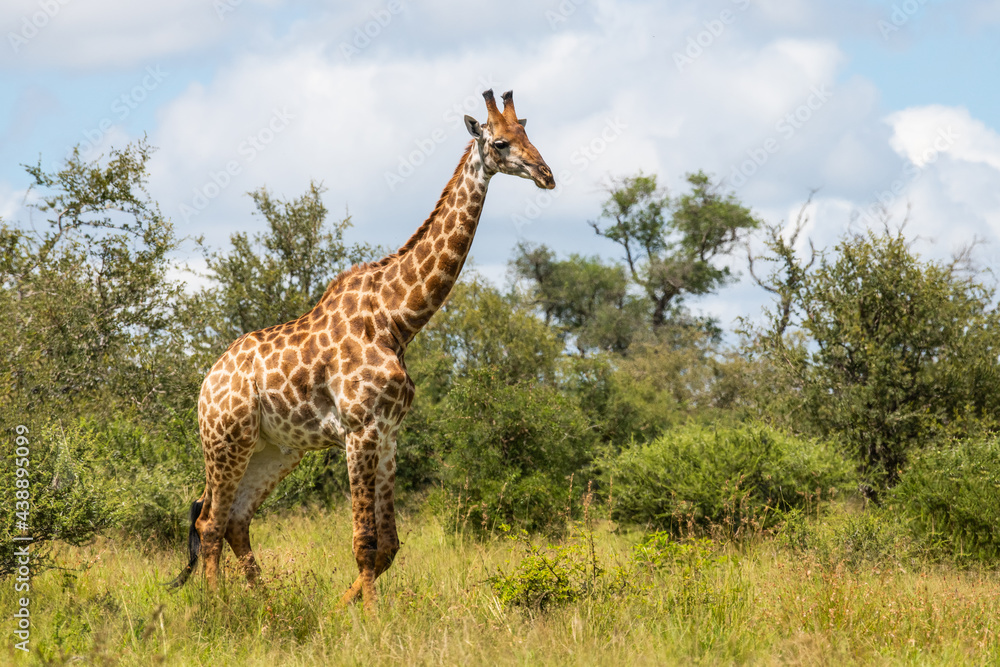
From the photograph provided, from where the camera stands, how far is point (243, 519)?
765cm

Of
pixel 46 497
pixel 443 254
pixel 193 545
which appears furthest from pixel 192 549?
pixel 443 254

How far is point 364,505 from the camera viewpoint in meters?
6.66

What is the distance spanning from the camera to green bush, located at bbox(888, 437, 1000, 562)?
9.65 meters

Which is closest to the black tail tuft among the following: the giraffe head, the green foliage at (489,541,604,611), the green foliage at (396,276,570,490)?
the green foliage at (489,541,604,611)

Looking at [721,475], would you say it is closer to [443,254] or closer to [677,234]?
[443,254]

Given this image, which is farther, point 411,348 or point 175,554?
point 411,348

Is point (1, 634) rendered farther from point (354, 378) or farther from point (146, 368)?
point (146, 368)

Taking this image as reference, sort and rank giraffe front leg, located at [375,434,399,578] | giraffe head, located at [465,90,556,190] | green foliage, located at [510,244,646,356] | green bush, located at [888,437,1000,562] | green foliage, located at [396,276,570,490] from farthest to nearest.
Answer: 1. green foliage, located at [510,244,646,356]
2. green foliage, located at [396,276,570,490]
3. green bush, located at [888,437,1000,562]
4. giraffe front leg, located at [375,434,399,578]
5. giraffe head, located at [465,90,556,190]

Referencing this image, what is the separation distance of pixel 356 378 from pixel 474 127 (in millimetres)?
2139

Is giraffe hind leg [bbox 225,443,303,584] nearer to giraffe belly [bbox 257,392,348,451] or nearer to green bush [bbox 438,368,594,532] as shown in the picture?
giraffe belly [bbox 257,392,348,451]

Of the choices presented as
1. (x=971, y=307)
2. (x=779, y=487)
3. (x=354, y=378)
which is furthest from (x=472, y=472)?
(x=971, y=307)

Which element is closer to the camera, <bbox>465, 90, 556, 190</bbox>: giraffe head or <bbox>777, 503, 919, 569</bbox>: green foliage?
<bbox>465, 90, 556, 190</bbox>: giraffe head

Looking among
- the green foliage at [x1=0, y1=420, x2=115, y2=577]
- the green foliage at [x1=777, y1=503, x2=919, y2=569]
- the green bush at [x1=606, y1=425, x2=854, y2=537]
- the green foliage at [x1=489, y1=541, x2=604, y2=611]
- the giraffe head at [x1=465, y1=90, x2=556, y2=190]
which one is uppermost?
the giraffe head at [x1=465, y1=90, x2=556, y2=190]

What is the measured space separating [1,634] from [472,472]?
666cm
